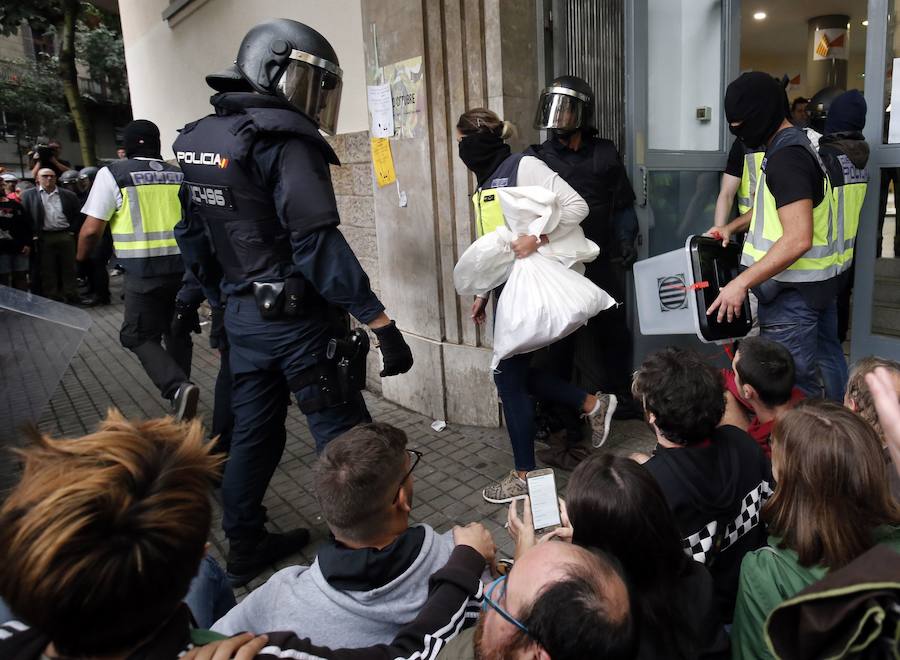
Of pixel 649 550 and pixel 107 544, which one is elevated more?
pixel 107 544

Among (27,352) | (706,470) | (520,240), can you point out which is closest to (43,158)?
(27,352)

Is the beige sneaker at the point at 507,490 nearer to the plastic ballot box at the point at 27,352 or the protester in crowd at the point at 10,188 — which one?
the plastic ballot box at the point at 27,352

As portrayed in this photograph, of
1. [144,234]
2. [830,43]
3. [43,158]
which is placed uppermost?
[830,43]

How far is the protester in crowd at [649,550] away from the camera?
4.39 ft

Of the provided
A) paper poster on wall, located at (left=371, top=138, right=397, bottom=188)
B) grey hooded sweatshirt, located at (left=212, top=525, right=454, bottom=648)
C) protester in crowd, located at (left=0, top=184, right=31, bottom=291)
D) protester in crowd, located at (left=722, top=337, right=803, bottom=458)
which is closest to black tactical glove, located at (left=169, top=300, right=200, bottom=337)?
paper poster on wall, located at (left=371, top=138, right=397, bottom=188)

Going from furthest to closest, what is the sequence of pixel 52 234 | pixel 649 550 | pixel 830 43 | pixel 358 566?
pixel 830 43 < pixel 52 234 < pixel 358 566 < pixel 649 550

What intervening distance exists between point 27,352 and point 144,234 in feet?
5.95

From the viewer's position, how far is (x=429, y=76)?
13.7 ft

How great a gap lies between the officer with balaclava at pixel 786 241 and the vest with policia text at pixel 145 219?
3.37m

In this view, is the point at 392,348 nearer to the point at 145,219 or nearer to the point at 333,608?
the point at 333,608

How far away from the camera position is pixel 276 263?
269 cm

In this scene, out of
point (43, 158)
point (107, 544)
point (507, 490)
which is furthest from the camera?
point (43, 158)

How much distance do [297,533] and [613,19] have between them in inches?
140

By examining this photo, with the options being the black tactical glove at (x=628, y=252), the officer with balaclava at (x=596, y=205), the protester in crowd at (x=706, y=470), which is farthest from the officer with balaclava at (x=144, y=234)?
the protester in crowd at (x=706, y=470)
